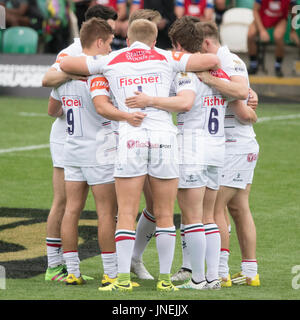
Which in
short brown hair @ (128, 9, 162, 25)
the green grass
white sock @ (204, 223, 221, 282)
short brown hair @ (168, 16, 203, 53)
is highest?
short brown hair @ (128, 9, 162, 25)

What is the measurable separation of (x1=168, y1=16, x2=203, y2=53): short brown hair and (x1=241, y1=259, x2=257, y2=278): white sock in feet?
5.61

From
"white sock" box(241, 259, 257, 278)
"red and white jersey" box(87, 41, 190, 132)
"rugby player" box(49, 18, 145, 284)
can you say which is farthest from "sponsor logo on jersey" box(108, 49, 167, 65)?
"white sock" box(241, 259, 257, 278)

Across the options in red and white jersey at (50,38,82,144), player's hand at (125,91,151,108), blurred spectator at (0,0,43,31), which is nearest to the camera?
player's hand at (125,91,151,108)

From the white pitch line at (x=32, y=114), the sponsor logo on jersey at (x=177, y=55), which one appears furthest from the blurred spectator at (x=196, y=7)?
the sponsor logo on jersey at (x=177, y=55)

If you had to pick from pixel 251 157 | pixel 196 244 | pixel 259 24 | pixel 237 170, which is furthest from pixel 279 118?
pixel 196 244

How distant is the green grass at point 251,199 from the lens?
5793mm

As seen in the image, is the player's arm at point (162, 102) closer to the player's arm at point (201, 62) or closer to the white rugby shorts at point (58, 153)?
the player's arm at point (201, 62)

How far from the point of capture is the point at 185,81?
19.4ft

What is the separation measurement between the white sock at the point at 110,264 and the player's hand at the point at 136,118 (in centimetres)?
103

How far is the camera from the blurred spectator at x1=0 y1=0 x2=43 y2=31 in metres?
19.7

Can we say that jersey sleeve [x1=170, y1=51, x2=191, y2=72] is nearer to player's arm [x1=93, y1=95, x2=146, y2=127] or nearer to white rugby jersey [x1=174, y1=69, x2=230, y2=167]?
white rugby jersey [x1=174, y1=69, x2=230, y2=167]

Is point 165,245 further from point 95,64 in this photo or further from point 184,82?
point 95,64
